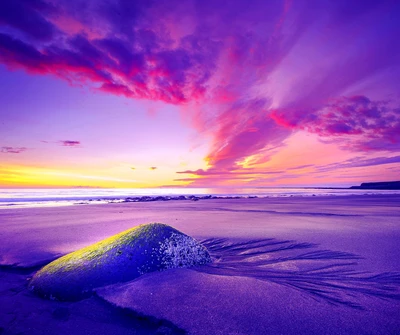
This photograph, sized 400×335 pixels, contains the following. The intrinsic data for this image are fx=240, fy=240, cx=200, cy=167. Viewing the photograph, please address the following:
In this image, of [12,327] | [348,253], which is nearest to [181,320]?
[12,327]

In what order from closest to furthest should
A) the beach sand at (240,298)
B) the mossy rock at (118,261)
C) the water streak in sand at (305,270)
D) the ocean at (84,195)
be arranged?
1. the beach sand at (240,298)
2. the water streak in sand at (305,270)
3. the mossy rock at (118,261)
4. the ocean at (84,195)

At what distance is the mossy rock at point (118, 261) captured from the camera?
257 centimetres

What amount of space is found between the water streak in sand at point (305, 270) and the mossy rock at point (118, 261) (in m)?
0.36

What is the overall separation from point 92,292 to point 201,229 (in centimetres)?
342

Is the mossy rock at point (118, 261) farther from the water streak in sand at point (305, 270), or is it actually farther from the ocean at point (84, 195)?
→ the ocean at point (84, 195)

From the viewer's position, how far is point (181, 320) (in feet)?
6.27

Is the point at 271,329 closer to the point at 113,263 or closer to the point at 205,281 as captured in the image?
the point at 205,281

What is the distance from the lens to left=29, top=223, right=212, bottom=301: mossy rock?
257 centimetres

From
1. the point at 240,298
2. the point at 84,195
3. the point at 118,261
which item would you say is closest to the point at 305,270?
the point at 240,298

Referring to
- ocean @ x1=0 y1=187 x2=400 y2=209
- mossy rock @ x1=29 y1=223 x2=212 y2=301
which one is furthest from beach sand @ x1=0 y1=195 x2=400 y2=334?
ocean @ x1=0 y1=187 x2=400 y2=209

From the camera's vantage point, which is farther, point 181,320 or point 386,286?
point 386,286

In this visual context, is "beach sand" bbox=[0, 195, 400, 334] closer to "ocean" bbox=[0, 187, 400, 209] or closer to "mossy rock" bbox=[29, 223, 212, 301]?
"mossy rock" bbox=[29, 223, 212, 301]

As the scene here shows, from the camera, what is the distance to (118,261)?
282cm

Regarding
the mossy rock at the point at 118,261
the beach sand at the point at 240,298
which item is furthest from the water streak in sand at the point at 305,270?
the mossy rock at the point at 118,261
